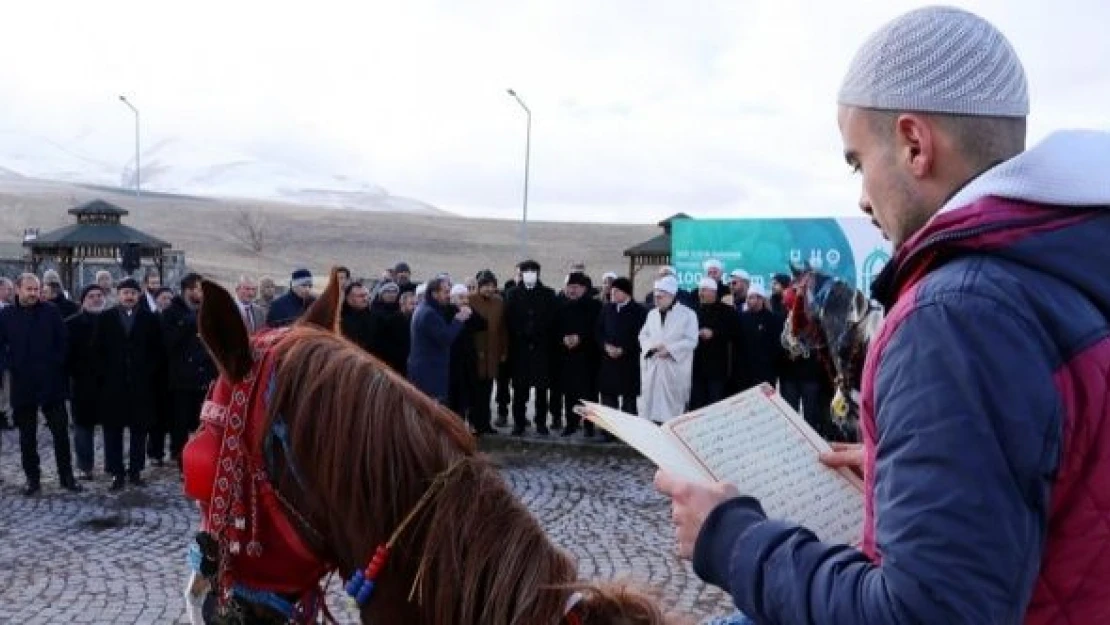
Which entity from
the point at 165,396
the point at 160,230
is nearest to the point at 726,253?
the point at 165,396

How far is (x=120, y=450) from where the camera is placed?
384 inches

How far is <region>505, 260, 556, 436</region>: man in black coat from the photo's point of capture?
12.8m

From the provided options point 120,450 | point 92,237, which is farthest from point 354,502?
point 92,237

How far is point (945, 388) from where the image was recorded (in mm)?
1038

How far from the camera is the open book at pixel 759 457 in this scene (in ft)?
4.86

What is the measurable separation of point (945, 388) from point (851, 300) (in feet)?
13.5

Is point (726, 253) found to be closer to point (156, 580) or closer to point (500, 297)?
point (500, 297)

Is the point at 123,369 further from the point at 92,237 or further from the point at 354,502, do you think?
the point at 92,237

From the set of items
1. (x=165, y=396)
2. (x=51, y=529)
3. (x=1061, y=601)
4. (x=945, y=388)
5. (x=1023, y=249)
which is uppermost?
(x=1023, y=249)

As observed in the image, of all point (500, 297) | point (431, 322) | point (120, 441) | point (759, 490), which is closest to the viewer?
point (759, 490)

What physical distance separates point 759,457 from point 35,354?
9457 millimetres

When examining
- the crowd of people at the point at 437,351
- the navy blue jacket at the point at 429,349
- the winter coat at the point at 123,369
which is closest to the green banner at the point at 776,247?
the crowd of people at the point at 437,351

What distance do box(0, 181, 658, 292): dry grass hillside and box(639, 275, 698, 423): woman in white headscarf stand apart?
30.8 m

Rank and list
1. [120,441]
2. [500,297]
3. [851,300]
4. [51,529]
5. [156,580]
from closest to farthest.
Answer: [851,300] < [156,580] < [51,529] < [120,441] < [500,297]
